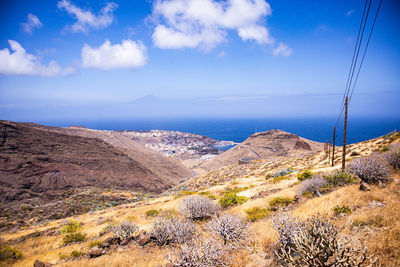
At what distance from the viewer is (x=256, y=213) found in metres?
9.27

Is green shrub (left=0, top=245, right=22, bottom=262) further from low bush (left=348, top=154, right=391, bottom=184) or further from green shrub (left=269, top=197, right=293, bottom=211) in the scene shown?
low bush (left=348, top=154, right=391, bottom=184)

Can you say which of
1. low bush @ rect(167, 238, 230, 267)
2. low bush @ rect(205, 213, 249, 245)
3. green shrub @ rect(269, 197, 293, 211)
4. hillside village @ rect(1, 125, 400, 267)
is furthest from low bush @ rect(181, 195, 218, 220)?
low bush @ rect(167, 238, 230, 267)

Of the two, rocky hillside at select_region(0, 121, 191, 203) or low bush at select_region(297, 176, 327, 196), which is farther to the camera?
rocky hillside at select_region(0, 121, 191, 203)

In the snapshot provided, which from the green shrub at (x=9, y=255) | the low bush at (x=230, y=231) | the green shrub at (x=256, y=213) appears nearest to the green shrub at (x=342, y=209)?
the green shrub at (x=256, y=213)

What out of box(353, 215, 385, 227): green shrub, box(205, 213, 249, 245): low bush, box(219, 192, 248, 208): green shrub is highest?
box(353, 215, 385, 227): green shrub

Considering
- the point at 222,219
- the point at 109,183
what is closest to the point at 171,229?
the point at 222,219

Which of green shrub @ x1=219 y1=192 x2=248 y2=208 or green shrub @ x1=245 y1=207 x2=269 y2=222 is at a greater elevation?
green shrub @ x1=245 y1=207 x2=269 y2=222

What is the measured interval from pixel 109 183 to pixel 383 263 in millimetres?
37145

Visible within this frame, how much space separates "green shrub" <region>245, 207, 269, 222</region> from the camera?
863 centimetres

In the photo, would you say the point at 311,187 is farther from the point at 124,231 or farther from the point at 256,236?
the point at 124,231

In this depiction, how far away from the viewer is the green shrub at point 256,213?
863 cm

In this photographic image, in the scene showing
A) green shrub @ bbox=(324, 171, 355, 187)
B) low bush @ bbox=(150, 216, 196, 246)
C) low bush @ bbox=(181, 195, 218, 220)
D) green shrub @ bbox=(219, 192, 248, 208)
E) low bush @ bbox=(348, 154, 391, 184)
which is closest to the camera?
low bush @ bbox=(150, 216, 196, 246)

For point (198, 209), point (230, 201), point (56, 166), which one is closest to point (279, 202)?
point (230, 201)

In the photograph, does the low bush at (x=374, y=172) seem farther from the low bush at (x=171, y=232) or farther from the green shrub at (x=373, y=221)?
the low bush at (x=171, y=232)
